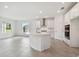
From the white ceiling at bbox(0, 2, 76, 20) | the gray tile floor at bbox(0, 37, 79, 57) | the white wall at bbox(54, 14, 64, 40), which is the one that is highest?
the white ceiling at bbox(0, 2, 76, 20)

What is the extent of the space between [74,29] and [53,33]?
509 cm

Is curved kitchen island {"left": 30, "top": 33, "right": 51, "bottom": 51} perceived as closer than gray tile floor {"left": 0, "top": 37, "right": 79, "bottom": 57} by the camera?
No

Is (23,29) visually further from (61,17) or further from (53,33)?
(61,17)

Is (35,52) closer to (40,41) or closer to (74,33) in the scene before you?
(40,41)

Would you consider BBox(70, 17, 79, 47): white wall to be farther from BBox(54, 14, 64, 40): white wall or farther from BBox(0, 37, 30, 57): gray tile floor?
BBox(54, 14, 64, 40): white wall

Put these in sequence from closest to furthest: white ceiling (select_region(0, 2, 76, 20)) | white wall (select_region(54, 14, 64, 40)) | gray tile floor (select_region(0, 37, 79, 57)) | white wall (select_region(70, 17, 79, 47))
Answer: gray tile floor (select_region(0, 37, 79, 57)), white ceiling (select_region(0, 2, 76, 20)), white wall (select_region(70, 17, 79, 47)), white wall (select_region(54, 14, 64, 40))

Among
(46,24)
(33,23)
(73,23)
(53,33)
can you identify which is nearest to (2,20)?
(33,23)

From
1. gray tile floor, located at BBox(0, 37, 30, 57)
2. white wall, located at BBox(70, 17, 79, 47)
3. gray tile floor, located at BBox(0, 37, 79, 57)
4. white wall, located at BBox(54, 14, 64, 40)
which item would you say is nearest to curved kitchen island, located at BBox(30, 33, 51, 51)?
gray tile floor, located at BBox(0, 37, 79, 57)

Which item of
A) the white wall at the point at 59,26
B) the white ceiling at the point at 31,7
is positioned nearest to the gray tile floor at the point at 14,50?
the white ceiling at the point at 31,7

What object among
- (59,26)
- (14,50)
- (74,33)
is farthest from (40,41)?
(59,26)

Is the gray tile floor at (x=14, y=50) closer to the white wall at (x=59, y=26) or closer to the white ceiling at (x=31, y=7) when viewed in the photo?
the white ceiling at (x=31, y=7)

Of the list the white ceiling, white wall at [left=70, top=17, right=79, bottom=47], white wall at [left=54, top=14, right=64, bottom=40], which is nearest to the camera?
the white ceiling

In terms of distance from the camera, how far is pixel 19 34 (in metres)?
13.8

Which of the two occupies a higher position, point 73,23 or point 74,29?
point 73,23
